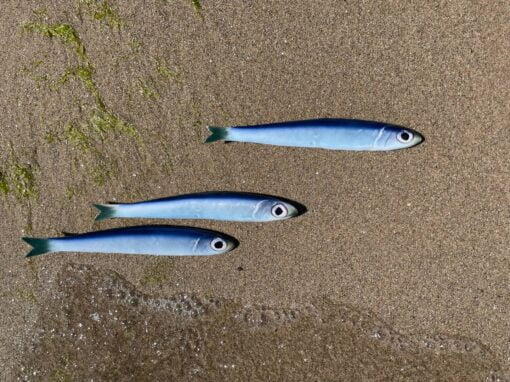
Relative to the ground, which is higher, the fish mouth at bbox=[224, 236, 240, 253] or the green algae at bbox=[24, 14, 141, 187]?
the green algae at bbox=[24, 14, 141, 187]

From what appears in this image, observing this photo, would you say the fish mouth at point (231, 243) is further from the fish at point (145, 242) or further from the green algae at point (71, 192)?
the green algae at point (71, 192)

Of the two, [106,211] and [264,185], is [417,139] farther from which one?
[106,211]

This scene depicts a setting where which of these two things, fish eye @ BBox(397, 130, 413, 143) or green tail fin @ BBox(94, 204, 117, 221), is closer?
fish eye @ BBox(397, 130, 413, 143)

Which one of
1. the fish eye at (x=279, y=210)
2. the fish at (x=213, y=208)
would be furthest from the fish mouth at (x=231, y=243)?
the fish eye at (x=279, y=210)

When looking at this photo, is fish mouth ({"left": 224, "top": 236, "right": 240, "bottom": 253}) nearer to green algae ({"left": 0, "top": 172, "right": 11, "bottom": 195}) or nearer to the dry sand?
the dry sand

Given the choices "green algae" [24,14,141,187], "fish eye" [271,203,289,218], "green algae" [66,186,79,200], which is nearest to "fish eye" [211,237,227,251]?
"fish eye" [271,203,289,218]

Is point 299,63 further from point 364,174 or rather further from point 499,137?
point 499,137

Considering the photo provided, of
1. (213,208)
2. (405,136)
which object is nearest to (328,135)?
(405,136)

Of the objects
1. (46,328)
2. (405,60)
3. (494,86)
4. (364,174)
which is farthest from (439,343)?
(46,328)
